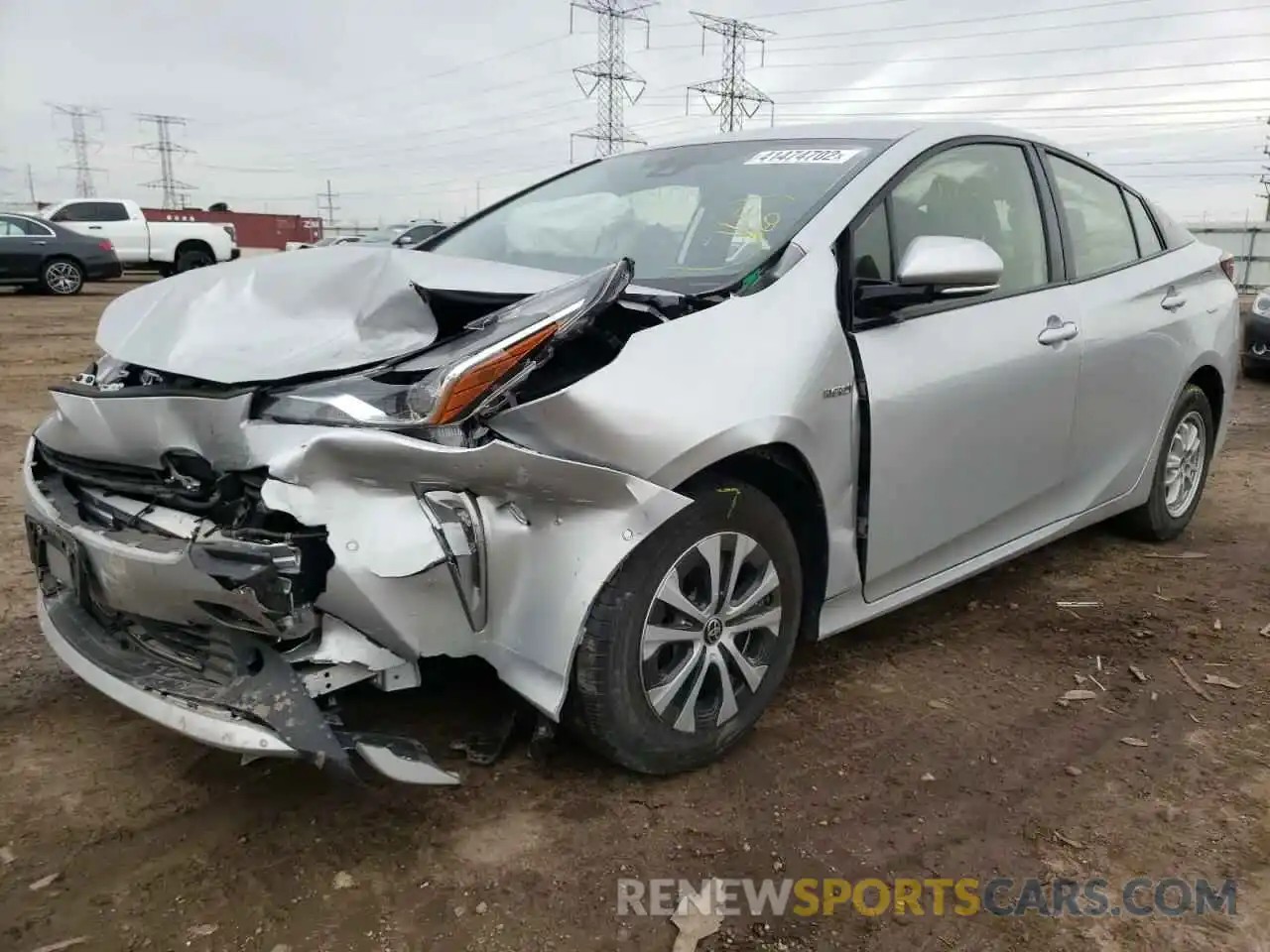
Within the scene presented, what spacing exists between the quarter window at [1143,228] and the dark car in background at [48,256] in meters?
17.3

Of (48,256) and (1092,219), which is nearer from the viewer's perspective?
(1092,219)

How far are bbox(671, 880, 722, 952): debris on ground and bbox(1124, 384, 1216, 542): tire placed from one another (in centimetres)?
303

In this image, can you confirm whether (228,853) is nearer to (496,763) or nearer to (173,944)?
(173,944)

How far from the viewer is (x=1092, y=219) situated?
378 centimetres

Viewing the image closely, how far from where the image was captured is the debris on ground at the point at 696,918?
1.96 meters

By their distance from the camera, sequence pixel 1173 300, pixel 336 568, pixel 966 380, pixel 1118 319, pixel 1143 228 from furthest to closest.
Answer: pixel 1143 228 < pixel 1173 300 < pixel 1118 319 < pixel 966 380 < pixel 336 568

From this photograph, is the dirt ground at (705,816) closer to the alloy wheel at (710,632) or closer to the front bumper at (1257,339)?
the alloy wheel at (710,632)

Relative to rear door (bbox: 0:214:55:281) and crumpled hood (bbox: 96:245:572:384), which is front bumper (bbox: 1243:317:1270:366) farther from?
rear door (bbox: 0:214:55:281)

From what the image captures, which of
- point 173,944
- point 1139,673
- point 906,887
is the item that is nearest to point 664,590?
point 906,887

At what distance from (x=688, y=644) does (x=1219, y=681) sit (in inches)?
76.0

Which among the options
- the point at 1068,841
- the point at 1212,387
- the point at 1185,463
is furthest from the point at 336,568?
the point at 1212,387

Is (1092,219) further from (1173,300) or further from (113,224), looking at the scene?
(113,224)

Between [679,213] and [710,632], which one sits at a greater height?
[679,213]

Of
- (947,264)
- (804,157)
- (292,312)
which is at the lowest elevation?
(292,312)
